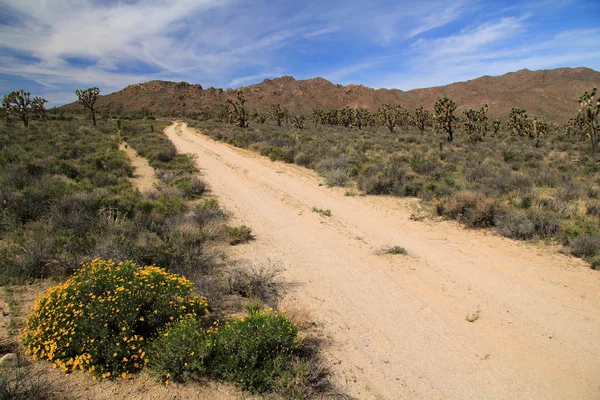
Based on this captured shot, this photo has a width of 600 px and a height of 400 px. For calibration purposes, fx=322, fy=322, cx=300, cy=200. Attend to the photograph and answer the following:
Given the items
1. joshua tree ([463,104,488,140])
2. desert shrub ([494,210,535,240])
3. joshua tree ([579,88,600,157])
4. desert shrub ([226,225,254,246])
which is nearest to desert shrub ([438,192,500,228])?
desert shrub ([494,210,535,240])

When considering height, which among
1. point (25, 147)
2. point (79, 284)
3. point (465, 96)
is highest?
point (465, 96)

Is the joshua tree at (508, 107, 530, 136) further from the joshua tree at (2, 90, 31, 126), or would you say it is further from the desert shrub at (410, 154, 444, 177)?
the joshua tree at (2, 90, 31, 126)

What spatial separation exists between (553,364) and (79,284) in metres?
6.11

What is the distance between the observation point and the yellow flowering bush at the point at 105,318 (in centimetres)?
360

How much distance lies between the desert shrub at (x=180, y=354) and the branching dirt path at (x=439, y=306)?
1.61m

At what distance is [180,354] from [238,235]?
4606 mm

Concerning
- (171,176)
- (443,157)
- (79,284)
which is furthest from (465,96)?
(79,284)

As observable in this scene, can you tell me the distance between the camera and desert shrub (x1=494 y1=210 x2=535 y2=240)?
26.3 feet

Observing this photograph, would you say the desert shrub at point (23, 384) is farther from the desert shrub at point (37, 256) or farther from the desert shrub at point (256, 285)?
the desert shrub at point (256, 285)

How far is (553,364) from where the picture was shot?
4.06 m

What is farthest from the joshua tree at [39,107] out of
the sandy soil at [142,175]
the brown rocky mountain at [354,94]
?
the brown rocky mountain at [354,94]

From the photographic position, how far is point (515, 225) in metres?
8.25

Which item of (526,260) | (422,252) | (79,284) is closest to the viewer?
(79,284)

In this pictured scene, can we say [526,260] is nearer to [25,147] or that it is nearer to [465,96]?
[25,147]
